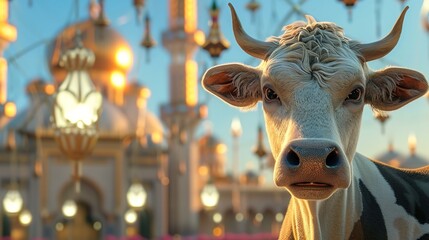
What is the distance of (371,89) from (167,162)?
27.6 meters

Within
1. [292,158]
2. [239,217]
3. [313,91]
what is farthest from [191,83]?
[292,158]

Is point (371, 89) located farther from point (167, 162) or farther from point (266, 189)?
point (266, 189)

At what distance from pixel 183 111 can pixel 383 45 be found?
28091 millimetres

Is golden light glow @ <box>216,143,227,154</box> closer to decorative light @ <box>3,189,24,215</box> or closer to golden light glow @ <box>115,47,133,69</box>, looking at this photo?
golden light glow @ <box>115,47,133,69</box>

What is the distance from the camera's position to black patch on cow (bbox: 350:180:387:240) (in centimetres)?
273

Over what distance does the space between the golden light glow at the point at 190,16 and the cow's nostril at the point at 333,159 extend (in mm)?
28718

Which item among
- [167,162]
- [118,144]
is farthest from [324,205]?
[167,162]

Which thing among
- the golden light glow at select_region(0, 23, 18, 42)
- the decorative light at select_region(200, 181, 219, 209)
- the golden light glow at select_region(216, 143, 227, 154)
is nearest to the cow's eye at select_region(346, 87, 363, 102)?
the decorative light at select_region(200, 181, 219, 209)

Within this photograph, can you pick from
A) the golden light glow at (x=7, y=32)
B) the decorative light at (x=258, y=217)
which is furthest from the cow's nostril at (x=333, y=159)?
the decorative light at (x=258, y=217)

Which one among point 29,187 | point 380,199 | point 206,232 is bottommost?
point 206,232

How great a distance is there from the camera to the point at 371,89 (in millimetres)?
2656

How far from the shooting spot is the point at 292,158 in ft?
7.24

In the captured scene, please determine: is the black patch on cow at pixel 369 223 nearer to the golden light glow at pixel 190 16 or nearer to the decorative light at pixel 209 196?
the decorative light at pixel 209 196

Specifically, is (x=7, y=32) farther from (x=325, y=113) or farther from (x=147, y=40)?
(x=325, y=113)
